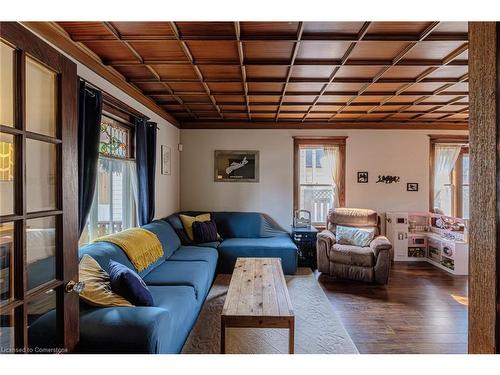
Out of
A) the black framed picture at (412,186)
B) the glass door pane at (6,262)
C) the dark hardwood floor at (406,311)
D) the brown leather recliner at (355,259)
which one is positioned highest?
the black framed picture at (412,186)

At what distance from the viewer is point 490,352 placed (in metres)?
0.72

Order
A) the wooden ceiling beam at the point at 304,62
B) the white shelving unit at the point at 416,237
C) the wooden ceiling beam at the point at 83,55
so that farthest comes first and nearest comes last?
the white shelving unit at the point at 416,237, the wooden ceiling beam at the point at 304,62, the wooden ceiling beam at the point at 83,55

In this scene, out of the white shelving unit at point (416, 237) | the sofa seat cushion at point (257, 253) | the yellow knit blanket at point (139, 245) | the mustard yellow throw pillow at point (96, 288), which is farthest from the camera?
the white shelving unit at point (416, 237)

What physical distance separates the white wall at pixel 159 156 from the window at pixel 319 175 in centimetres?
221

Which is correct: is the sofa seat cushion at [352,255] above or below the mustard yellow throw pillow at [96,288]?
below

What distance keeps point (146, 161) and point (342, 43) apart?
108 inches

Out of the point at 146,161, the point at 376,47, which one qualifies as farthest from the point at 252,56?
the point at 146,161

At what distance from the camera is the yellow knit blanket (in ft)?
9.55

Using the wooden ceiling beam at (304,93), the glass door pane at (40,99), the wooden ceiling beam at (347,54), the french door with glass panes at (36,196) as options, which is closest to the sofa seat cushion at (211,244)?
the wooden ceiling beam at (304,93)

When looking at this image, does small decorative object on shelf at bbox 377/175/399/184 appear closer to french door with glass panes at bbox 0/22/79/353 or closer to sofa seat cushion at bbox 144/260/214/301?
sofa seat cushion at bbox 144/260/214/301

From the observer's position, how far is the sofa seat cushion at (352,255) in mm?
4172

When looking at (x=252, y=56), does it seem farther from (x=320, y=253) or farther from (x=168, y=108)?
(x=320, y=253)

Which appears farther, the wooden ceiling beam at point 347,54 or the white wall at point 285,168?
the white wall at point 285,168

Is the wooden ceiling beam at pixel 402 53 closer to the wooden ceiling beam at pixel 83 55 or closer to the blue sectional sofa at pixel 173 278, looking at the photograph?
the blue sectional sofa at pixel 173 278
